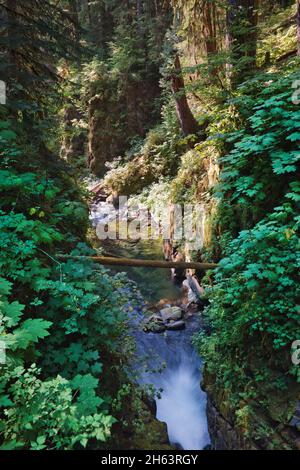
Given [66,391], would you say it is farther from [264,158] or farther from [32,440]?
[264,158]

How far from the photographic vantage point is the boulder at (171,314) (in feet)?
28.7

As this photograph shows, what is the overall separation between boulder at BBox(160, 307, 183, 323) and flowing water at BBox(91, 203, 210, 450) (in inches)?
13.1

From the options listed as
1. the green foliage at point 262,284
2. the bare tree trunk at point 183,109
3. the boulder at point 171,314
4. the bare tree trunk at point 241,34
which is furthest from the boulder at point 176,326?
the bare tree trunk at point 183,109

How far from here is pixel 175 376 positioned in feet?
24.2

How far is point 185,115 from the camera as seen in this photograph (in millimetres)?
10859

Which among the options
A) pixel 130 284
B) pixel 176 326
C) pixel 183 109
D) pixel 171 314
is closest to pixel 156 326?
pixel 176 326

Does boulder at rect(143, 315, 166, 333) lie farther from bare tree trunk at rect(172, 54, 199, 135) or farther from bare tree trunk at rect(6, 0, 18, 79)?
bare tree trunk at rect(172, 54, 199, 135)

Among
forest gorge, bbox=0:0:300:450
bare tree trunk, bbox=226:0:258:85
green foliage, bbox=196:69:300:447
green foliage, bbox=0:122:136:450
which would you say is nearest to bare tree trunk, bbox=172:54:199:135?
forest gorge, bbox=0:0:300:450

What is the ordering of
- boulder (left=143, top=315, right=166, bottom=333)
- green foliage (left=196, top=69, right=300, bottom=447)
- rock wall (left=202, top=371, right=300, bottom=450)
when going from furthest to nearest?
boulder (left=143, top=315, right=166, bottom=333), green foliage (left=196, top=69, right=300, bottom=447), rock wall (left=202, top=371, right=300, bottom=450)

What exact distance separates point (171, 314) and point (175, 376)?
178 cm

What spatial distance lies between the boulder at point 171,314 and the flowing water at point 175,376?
333 millimetres

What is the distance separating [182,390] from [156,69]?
18.2 m

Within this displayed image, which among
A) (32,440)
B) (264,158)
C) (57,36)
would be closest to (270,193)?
(264,158)

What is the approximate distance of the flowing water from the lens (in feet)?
19.7
